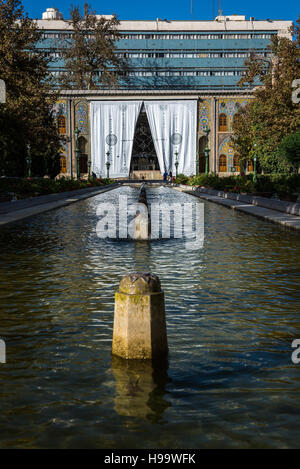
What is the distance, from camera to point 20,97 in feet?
103

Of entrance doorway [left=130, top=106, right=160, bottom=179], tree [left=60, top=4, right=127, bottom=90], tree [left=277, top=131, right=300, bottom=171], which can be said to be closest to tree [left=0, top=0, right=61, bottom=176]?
tree [left=277, top=131, right=300, bottom=171]

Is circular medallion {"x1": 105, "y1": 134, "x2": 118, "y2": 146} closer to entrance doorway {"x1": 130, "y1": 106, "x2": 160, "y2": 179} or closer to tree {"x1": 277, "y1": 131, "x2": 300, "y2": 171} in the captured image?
entrance doorway {"x1": 130, "y1": 106, "x2": 160, "y2": 179}

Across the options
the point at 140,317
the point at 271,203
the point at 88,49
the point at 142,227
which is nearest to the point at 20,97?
the point at 271,203

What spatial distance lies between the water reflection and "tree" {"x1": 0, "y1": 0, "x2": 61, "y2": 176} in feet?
84.1

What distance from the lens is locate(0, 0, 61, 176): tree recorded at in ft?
96.9

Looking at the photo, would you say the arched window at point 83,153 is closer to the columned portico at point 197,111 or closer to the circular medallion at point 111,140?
the columned portico at point 197,111

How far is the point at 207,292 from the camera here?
717 cm

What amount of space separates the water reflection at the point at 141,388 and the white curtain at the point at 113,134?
64.9 m

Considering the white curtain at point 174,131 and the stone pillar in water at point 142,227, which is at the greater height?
the white curtain at point 174,131

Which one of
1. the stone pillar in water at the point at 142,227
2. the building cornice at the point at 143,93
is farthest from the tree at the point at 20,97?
the building cornice at the point at 143,93

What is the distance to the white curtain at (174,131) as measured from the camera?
69.3m
